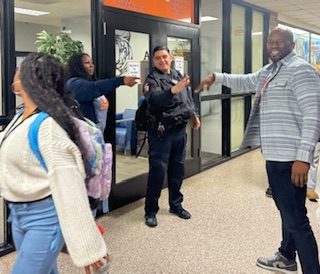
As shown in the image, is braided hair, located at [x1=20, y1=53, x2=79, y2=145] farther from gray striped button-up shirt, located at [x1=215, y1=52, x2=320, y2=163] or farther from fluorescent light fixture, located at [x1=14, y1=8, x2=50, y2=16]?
fluorescent light fixture, located at [x1=14, y1=8, x2=50, y2=16]

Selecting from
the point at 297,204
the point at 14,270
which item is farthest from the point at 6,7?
the point at 297,204

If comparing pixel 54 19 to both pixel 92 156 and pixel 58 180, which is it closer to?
pixel 92 156

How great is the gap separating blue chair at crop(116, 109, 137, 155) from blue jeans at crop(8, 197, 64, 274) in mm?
2374

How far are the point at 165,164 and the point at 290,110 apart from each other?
141cm

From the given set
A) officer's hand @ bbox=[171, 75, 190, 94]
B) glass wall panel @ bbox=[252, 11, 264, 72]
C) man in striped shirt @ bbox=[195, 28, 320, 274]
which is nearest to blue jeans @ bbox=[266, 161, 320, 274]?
man in striped shirt @ bbox=[195, 28, 320, 274]

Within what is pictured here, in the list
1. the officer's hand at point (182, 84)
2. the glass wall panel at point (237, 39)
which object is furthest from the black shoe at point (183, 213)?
the glass wall panel at point (237, 39)

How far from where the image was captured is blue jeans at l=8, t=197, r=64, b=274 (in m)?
1.25

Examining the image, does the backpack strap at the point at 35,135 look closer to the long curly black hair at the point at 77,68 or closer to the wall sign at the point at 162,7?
the long curly black hair at the point at 77,68

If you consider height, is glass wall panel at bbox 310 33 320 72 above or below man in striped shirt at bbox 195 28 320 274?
above

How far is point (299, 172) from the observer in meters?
1.86

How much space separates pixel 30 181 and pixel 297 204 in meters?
1.42

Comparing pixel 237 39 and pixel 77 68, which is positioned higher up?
pixel 237 39

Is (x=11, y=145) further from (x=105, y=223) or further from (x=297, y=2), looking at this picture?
(x=297, y=2)

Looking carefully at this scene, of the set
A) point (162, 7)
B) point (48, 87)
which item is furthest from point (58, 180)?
point (162, 7)
